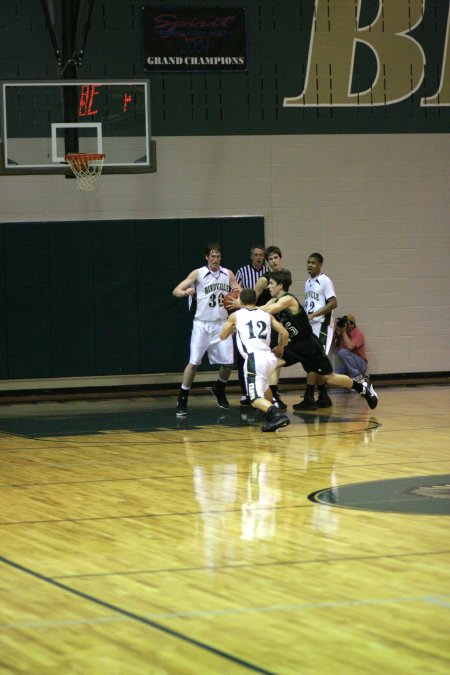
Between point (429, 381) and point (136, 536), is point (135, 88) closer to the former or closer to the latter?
point (429, 381)

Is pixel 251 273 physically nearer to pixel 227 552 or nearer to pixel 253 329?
pixel 253 329

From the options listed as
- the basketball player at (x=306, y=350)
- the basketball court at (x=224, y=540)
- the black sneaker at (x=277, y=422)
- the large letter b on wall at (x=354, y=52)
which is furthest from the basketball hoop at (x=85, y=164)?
the black sneaker at (x=277, y=422)

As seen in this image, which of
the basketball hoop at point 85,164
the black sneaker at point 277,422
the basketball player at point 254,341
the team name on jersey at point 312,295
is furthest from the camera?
the basketball hoop at point 85,164

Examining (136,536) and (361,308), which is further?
(361,308)

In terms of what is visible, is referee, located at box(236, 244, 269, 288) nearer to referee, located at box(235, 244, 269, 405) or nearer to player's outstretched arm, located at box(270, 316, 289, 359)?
referee, located at box(235, 244, 269, 405)

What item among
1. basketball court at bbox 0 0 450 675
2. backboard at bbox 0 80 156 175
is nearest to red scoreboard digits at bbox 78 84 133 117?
backboard at bbox 0 80 156 175

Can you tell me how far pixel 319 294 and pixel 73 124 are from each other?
3871 millimetres

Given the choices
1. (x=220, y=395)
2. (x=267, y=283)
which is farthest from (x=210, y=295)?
(x=220, y=395)

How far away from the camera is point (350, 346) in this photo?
16797 mm

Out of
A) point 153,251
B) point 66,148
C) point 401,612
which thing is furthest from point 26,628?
point 153,251

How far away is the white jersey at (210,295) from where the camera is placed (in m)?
13.8

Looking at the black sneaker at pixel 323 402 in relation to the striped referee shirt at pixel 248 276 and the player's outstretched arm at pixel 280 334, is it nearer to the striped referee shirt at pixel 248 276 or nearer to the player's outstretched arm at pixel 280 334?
the striped referee shirt at pixel 248 276

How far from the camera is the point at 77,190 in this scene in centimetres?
1650

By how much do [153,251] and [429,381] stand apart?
459 centimetres
